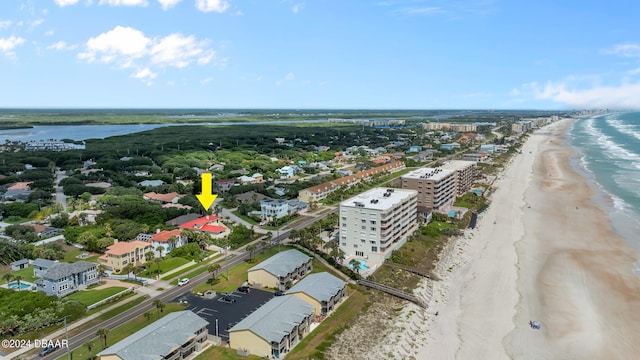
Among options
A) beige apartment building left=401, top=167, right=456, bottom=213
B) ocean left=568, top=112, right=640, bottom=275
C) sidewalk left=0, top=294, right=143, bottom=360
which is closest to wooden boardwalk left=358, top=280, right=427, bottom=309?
sidewalk left=0, top=294, right=143, bottom=360

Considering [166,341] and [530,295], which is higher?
[166,341]

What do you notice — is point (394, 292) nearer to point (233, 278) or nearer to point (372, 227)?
point (372, 227)

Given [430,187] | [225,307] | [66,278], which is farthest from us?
[430,187]

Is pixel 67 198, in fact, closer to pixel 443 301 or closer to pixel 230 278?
pixel 230 278

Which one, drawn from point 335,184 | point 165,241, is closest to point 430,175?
point 335,184

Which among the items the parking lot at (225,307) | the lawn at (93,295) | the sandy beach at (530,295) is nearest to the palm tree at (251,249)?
the parking lot at (225,307)

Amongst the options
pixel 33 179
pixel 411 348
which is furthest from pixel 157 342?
pixel 33 179
